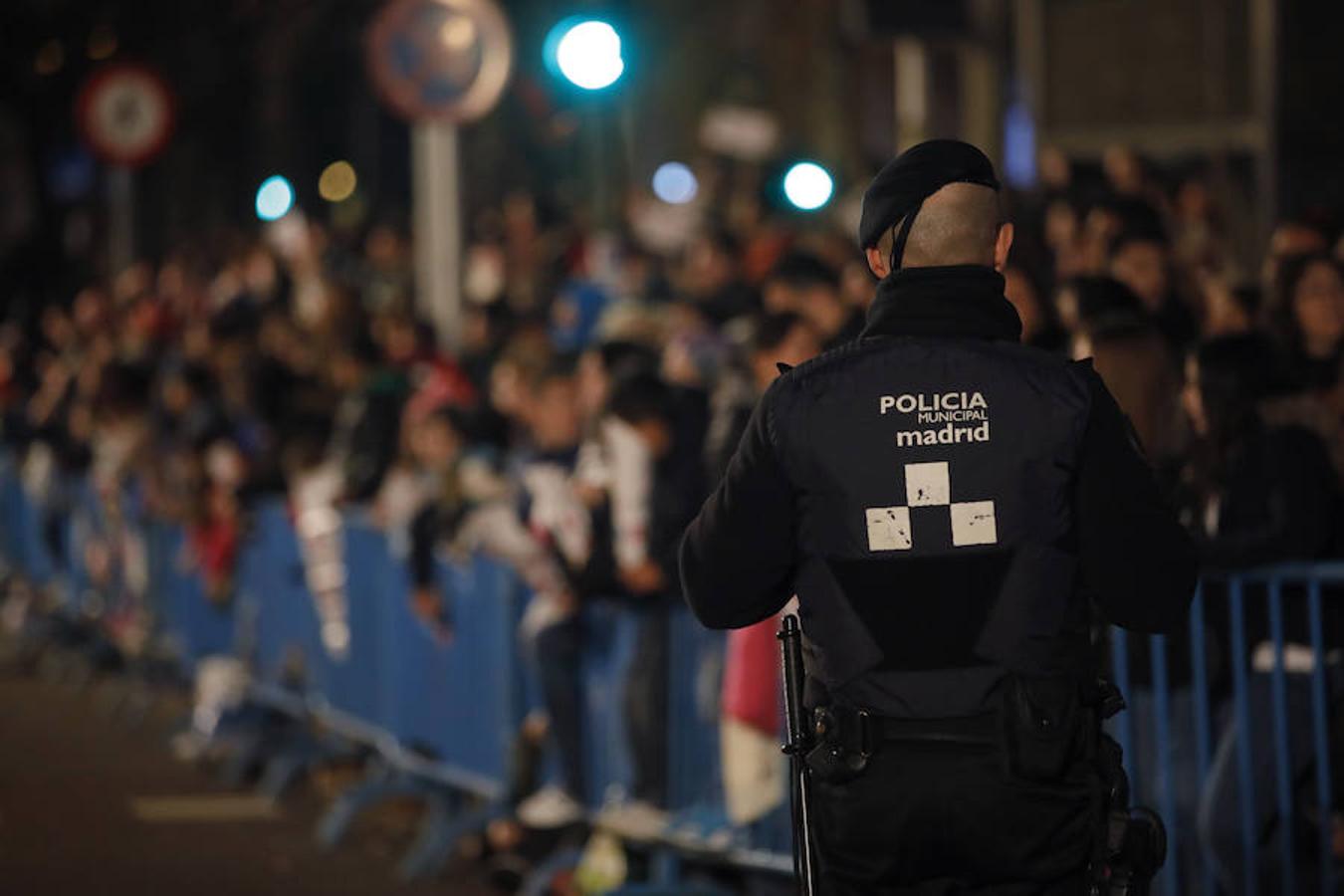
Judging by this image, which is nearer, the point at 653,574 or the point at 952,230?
the point at 952,230

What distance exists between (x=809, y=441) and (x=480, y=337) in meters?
10.9

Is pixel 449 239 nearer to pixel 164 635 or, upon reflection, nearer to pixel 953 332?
pixel 164 635

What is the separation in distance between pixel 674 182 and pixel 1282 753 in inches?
647

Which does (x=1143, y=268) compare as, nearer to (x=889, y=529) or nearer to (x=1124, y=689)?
(x=1124, y=689)

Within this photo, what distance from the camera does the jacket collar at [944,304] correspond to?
16.7ft

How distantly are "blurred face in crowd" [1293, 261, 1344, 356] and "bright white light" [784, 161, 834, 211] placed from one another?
2392 millimetres

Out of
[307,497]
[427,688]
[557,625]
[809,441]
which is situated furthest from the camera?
[307,497]

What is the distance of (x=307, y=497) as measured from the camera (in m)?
12.8

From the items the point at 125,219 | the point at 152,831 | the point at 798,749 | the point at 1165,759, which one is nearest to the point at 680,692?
the point at 1165,759

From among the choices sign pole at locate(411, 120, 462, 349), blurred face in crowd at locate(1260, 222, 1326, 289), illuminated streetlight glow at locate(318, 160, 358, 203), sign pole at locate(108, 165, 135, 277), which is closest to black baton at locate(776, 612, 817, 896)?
blurred face in crowd at locate(1260, 222, 1326, 289)

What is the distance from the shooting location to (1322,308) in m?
8.97

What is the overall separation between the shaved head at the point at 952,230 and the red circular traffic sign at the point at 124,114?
1624cm

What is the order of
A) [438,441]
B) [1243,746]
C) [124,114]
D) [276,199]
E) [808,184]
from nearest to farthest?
[1243,746] < [808,184] < [438,441] < [124,114] < [276,199]

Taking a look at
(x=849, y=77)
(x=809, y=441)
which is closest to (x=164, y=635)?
(x=849, y=77)
